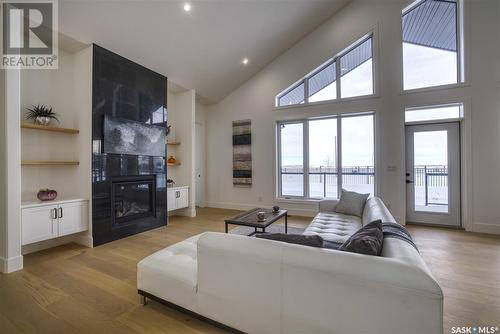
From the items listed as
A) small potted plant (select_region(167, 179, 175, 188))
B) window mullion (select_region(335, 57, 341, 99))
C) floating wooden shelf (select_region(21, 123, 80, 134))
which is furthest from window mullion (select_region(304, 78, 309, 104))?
floating wooden shelf (select_region(21, 123, 80, 134))

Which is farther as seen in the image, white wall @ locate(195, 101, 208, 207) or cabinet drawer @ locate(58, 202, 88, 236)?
white wall @ locate(195, 101, 208, 207)

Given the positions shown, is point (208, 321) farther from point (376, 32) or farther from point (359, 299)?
point (376, 32)

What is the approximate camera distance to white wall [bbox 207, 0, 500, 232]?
12.6 feet

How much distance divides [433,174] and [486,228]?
3.83 feet

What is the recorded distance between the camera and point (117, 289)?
2182mm

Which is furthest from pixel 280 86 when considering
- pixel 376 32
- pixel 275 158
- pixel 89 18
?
pixel 89 18

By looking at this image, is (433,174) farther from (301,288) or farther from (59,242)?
(59,242)

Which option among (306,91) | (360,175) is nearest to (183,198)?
(306,91)

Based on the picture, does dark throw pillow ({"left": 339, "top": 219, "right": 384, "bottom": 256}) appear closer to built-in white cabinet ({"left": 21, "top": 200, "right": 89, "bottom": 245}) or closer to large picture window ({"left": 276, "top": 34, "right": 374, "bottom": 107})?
built-in white cabinet ({"left": 21, "top": 200, "right": 89, "bottom": 245})

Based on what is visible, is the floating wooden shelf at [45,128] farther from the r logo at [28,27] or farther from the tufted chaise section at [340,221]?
the tufted chaise section at [340,221]

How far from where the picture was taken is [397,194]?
14.6 feet

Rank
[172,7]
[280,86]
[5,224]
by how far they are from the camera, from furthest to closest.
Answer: [280,86]
[172,7]
[5,224]

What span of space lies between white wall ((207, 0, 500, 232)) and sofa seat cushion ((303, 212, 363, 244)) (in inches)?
69.2

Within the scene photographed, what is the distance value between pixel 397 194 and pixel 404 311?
4.08 metres
